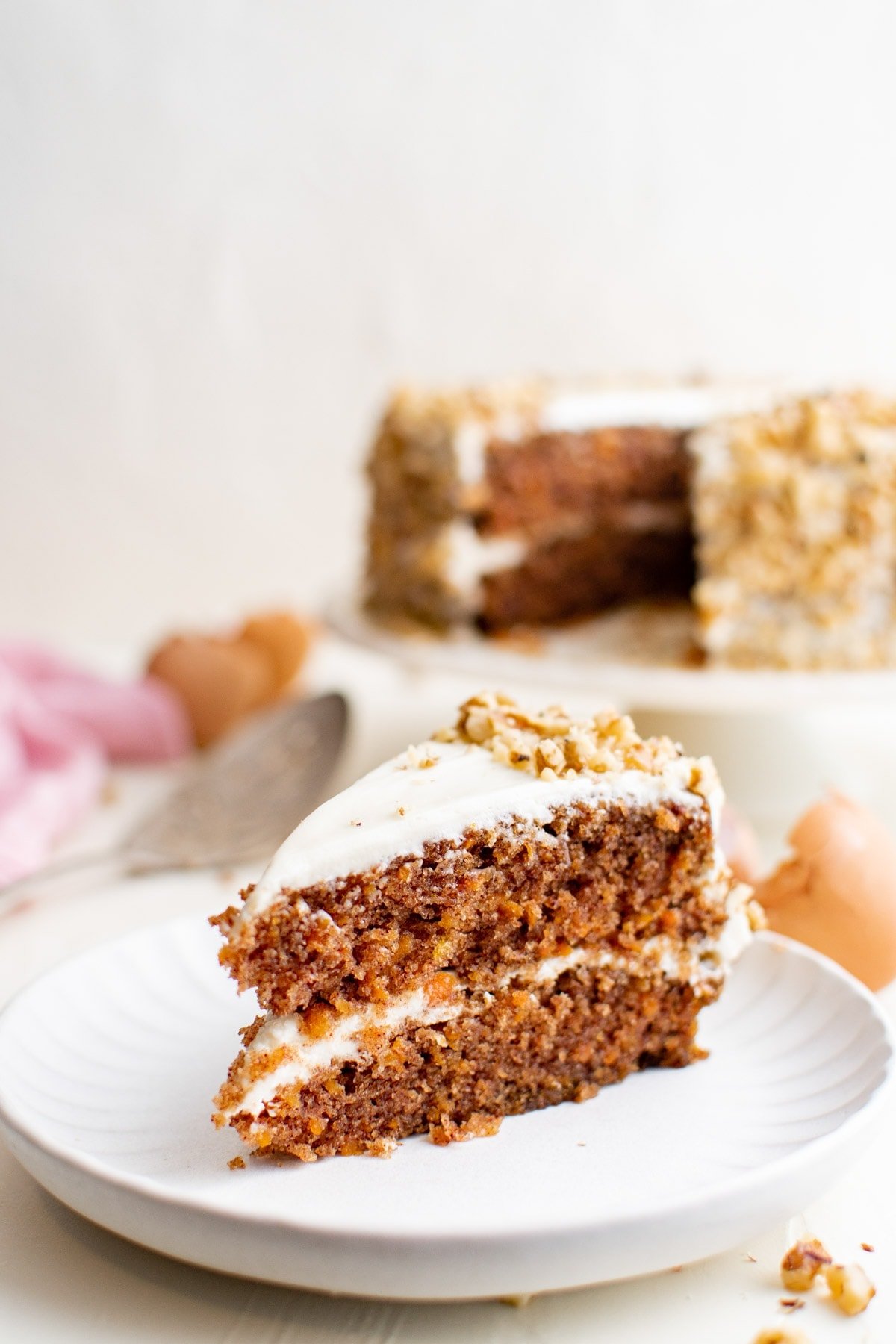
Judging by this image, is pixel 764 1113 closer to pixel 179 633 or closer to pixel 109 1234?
pixel 109 1234

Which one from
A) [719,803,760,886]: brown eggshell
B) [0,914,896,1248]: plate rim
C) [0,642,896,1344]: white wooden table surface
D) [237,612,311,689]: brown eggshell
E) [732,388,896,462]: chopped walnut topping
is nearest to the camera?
[0,914,896,1248]: plate rim

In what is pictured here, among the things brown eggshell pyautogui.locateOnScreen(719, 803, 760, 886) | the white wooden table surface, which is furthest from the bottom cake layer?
brown eggshell pyautogui.locateOnScreen(719, 803, 760, 886)

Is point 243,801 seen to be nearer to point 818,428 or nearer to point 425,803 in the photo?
point 425,803

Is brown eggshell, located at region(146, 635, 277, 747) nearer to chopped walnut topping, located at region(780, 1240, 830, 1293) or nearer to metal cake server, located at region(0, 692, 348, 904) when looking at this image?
metal cake server, located at region(0, 692, 348, 904)

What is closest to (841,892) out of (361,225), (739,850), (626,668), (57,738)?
(739,850)

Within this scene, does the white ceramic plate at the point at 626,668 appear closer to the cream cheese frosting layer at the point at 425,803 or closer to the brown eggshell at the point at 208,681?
the brown eggshell at the point at 208,681

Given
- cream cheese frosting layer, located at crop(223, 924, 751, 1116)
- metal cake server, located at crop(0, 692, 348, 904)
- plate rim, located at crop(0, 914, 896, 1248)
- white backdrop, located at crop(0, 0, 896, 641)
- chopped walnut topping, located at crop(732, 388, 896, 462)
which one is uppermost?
white backdrop, located at crop(0, 0, 896, 641)
